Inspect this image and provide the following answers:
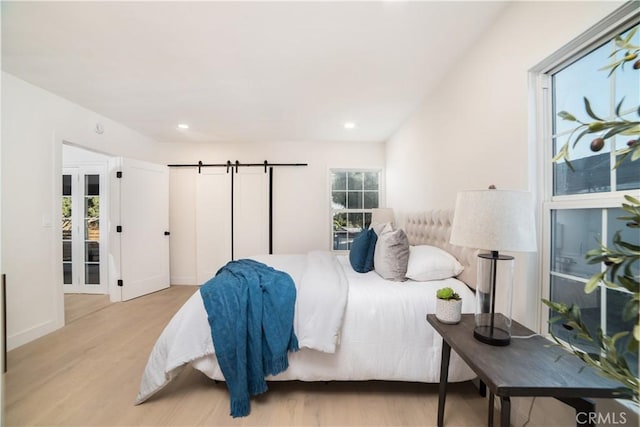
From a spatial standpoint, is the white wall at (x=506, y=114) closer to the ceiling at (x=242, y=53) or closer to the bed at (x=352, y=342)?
the ceiling at (x=242, y=53)

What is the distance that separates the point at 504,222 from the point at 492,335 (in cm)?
54

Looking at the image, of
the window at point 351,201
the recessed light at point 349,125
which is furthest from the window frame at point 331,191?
the recessed light at point 349,125

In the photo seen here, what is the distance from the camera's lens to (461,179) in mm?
2195

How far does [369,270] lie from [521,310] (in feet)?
3.76

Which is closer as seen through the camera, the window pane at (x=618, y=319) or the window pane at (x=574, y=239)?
the window pane at (x=618, y=319)

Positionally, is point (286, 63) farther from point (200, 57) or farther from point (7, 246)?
point (7, 246)

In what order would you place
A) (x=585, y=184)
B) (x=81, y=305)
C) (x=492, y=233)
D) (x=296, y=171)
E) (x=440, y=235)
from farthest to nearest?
(x=296, y=171), (x=81, y=305), (x=440, y=235), (x=585, y=184), (x=492, y=233)

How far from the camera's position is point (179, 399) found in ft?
5.88

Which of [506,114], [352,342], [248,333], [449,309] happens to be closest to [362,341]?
[352,342]

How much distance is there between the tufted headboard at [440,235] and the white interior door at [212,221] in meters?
2.98

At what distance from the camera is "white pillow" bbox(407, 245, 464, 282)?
2.03m

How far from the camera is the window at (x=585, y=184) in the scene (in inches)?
44.8

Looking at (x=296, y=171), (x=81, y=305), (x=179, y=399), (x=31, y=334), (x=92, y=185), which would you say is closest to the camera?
(x=179, y=399)

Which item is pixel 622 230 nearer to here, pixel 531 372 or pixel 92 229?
pixel 531 372
